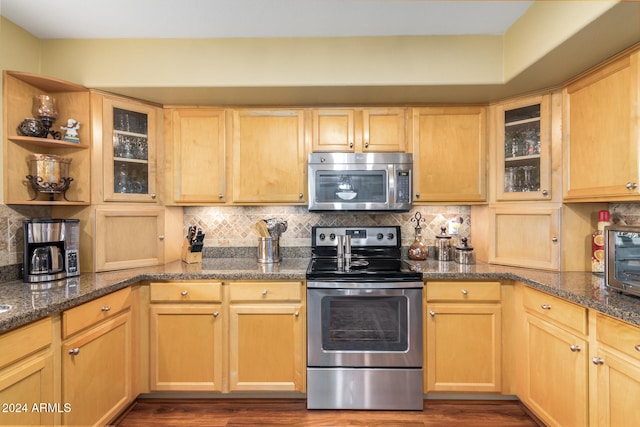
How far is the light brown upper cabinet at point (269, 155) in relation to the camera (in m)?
2.51

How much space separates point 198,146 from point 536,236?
2.60 m

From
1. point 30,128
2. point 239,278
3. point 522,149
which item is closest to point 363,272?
point 239,278

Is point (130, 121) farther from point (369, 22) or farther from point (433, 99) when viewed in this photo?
point (433, 99)

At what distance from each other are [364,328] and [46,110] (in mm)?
2478

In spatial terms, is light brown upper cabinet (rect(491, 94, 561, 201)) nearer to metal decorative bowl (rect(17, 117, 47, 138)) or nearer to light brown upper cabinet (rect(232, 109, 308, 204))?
light brown upper cabinet (rect(232, 109, 308, 204))

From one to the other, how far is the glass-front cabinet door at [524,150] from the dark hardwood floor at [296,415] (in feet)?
4.82

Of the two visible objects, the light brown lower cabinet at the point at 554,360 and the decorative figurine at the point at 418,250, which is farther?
the decorative figurine at the point at 418,250

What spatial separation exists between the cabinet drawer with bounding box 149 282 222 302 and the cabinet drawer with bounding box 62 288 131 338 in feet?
0.55

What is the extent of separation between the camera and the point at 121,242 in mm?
2314

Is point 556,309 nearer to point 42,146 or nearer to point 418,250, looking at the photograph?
point 418,250

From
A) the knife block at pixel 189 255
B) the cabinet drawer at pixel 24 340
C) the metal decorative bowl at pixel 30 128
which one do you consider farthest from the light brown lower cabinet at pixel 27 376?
the metal decorative bowl at pixel 30 128

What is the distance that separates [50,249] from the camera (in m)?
1.92

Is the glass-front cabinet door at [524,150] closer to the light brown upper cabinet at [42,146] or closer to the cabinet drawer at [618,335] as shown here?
the cabinet drawer at [618,335]

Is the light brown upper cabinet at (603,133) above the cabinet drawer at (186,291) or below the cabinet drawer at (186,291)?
above
